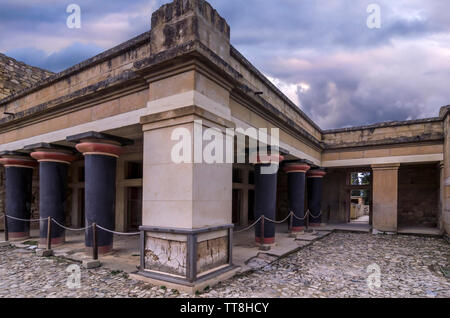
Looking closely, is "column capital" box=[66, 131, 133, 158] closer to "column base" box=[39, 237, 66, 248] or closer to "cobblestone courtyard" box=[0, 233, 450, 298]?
"cobblestone courtyard" box=[0, 233, 450, 298]

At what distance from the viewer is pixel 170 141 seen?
15.3 ft

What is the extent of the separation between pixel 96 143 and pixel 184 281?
3.65 meters

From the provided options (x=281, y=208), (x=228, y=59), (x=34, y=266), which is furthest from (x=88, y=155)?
(x=281, y=208)

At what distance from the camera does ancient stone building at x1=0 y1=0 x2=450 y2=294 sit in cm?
448

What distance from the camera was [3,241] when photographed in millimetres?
8273

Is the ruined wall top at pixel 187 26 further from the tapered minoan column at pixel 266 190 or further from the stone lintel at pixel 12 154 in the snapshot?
the stone lintel at pixel 12 154

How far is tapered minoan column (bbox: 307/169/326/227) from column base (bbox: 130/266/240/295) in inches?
316

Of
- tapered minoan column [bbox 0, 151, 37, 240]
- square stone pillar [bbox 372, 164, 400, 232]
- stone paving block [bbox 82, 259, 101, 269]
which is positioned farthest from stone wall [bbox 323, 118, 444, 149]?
tapered minoan column [bbox 0, 151, 37, 240]

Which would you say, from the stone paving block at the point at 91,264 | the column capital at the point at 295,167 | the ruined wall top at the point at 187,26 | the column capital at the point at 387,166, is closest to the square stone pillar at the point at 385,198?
the column capital at the point at 387,166

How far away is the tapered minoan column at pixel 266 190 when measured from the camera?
751 cm

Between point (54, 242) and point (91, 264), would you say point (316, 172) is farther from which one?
point (54, 242)

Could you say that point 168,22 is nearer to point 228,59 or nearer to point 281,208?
point 228,59

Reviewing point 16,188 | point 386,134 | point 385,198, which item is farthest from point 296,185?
point 16,188

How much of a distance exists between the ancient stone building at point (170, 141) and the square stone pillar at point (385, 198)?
6 cm
